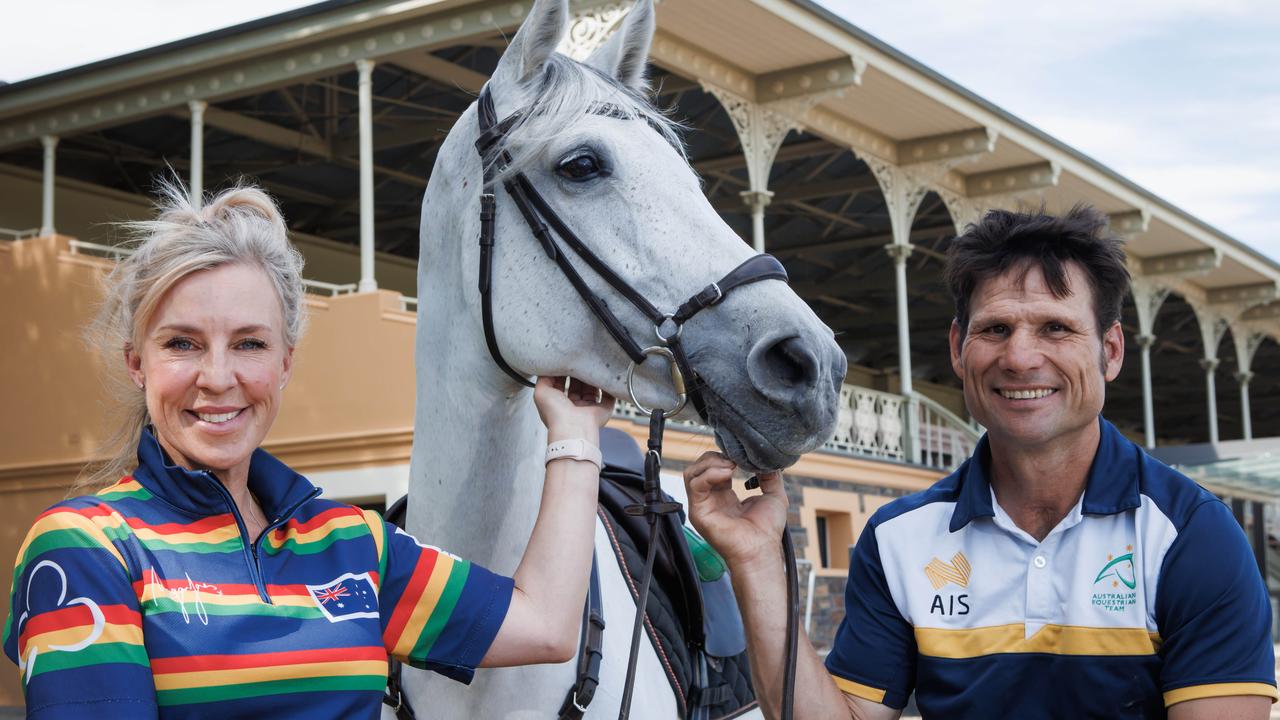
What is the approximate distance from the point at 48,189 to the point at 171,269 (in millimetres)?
12919

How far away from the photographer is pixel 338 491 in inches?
436

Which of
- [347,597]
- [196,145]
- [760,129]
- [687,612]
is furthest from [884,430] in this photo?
[347,597]

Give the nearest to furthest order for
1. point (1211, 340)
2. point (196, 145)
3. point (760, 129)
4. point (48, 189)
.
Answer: point (196, 145)
point (48, 189)
point (760, 129)
point (1211, 340)

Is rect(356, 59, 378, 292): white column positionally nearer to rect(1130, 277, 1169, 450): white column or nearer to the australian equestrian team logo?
the australian equestrian team logo

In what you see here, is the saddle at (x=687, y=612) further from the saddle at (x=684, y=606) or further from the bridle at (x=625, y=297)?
the bridle at (x=625, y=297)

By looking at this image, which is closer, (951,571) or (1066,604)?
(1066,604)

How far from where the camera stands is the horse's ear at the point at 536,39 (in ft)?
7.97

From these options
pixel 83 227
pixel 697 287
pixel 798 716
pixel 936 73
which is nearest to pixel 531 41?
pixel 697 287

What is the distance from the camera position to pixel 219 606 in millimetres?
1756

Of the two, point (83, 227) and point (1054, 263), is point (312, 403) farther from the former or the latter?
point (1054, 263)

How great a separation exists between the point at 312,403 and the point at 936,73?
7.61 m

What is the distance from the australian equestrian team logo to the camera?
2154mm
